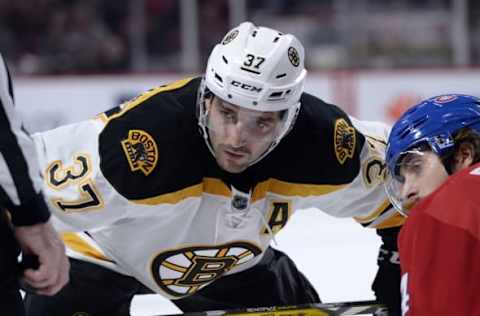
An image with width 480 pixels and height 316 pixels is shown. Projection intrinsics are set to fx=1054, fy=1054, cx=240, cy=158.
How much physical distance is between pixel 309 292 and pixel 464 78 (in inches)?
167

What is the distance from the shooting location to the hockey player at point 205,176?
2.10 metres

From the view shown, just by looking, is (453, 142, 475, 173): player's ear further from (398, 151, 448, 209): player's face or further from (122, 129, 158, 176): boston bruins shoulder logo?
(122, 129, 158, 176): boston bruins shoulder logo

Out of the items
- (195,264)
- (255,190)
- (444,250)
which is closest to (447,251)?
(444,250)

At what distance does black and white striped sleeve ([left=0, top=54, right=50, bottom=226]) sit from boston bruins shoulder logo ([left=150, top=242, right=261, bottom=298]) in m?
0.75

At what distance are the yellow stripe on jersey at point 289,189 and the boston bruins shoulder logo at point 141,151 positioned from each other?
27 cm

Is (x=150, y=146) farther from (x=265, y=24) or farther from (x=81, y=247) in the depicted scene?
(x=265, y=24)

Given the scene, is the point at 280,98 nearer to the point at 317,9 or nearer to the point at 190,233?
the point at 190,233

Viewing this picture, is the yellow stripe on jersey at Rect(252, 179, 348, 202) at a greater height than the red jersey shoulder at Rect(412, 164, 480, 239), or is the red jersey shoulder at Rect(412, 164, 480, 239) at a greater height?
the red jersey shoulder at Rect(412, 164, 480, 239)

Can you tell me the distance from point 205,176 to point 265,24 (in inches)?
187

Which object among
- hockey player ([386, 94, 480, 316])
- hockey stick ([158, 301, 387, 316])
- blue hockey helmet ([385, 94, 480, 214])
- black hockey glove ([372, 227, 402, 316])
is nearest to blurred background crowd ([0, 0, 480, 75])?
black hockey glove ([372, 227, 402, 316])

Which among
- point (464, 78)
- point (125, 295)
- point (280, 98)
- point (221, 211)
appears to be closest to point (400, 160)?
point (280, 98)

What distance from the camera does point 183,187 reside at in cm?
214

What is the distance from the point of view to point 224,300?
2.58 metres

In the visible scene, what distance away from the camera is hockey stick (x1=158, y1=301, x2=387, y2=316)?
228 cm
